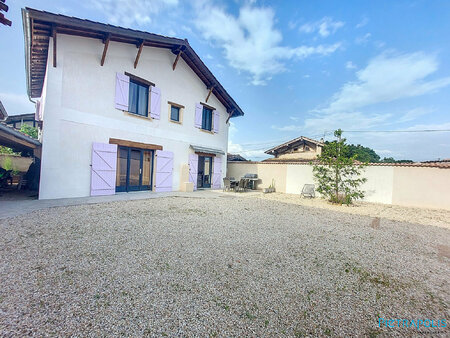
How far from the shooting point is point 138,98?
8.95m

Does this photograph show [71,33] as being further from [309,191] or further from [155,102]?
[309,191]

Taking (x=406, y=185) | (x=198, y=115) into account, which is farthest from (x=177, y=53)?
(x=406, y=185)

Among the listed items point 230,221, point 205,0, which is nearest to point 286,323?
point 230,221

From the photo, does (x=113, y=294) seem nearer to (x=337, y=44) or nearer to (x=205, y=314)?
(x=205, y=314)

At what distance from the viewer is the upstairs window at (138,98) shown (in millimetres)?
8688

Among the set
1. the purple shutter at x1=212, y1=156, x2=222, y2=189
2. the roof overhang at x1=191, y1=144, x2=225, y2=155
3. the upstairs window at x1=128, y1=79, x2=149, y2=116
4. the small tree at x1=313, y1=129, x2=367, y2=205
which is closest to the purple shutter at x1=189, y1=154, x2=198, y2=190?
the roof overhang at x1=191, y1=144, x2=225, y2=155

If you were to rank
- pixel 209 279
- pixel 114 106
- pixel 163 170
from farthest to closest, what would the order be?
pixel 163 170
pixel 114 106
pixel 209 279

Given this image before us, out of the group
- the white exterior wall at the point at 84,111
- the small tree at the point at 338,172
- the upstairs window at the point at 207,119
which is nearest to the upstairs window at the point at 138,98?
the white exterior wall at the point at 84,111

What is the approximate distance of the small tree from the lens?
8.77 metres

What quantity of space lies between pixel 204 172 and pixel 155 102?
197 inches

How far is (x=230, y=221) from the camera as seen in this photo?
204 inches

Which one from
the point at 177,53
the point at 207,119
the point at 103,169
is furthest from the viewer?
the point at 207,119

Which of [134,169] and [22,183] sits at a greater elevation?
[134,169]

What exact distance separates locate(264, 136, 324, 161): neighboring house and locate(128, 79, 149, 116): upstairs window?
13.7 metres
